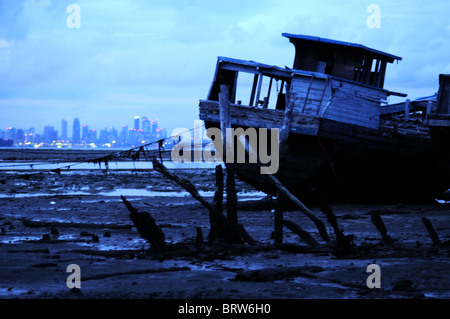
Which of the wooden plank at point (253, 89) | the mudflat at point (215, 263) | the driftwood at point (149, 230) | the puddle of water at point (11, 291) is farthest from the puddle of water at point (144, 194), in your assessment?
the puddle of water at point (11, 291)

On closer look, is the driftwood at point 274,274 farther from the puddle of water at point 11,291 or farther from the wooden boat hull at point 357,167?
the wooden boat hull at point 357,167

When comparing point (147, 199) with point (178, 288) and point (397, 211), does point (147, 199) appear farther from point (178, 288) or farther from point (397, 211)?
point (178, 288)

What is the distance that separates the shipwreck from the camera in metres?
A: 21.8

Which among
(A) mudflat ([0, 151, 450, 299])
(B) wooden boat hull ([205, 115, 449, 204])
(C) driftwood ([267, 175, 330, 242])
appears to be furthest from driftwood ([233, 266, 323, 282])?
(B) wooden boat hull ([205, 115, 449, 204])

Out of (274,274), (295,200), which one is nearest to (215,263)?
(274,274)

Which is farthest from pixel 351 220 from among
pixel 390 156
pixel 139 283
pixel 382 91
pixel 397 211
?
pixel 139 283

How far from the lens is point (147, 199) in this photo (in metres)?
28.3

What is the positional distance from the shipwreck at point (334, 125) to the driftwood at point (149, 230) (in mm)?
9504

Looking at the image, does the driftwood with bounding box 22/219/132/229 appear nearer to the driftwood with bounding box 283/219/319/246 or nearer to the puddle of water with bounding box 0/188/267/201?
the driftwood with bounding box 283/219/319/246

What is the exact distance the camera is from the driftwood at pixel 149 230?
11758mm

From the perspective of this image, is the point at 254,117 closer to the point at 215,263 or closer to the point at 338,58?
the point at 338,58

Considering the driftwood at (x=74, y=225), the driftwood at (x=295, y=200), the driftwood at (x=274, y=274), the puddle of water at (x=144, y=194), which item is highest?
the driftwood at (x=295, y=200)

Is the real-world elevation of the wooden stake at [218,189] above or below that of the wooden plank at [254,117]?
below

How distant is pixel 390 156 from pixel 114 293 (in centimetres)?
1607
